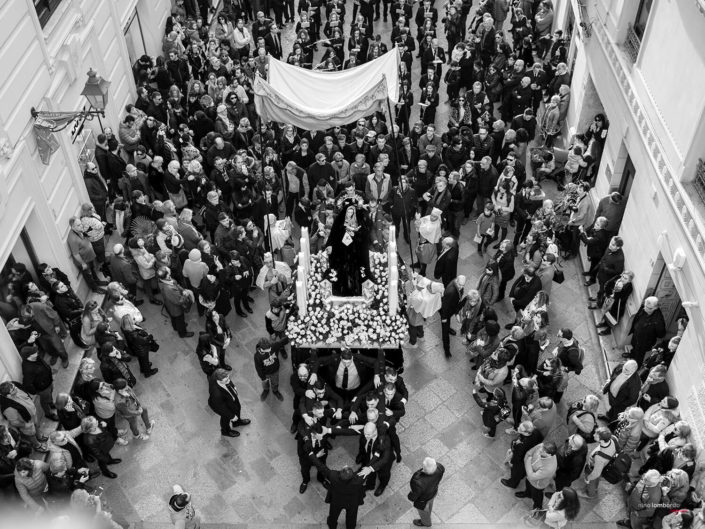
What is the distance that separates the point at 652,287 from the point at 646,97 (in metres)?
3.47

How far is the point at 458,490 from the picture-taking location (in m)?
11.0

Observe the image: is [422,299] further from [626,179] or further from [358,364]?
[626,179]

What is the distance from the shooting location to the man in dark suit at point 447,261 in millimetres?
12984

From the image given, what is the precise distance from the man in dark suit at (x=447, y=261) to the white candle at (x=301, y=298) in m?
2.61

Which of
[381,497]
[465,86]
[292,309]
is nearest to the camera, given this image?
[381,497]

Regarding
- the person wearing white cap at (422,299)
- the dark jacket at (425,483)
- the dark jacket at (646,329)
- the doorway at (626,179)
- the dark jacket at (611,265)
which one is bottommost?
the dark jacket at (425,483)

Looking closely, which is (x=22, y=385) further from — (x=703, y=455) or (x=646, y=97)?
(x=646, y=97)

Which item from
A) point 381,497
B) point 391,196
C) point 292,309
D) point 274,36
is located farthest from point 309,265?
point 274,36

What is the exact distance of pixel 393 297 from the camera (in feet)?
39.4

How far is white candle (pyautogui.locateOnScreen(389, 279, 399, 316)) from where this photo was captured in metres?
11.9

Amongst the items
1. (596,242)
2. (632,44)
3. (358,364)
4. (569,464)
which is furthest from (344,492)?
(632,44)

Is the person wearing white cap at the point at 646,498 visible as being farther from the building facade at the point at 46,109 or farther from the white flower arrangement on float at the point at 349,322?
the building facade at the point at 46,109

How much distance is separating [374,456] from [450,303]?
3.25 meters

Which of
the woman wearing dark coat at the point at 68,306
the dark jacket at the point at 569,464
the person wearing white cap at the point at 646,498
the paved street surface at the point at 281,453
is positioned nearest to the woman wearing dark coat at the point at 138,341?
the paved street surface at the point at 281,453
